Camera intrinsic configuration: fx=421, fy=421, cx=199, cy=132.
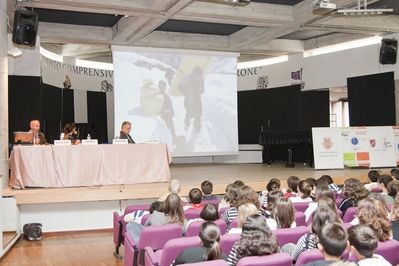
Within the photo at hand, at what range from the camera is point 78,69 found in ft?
41.6

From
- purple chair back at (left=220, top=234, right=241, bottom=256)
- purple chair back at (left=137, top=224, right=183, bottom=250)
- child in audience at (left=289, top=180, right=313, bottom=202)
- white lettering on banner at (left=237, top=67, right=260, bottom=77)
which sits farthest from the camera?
white lettering on banner at (left=237, top=67, right=260, bottom=77)

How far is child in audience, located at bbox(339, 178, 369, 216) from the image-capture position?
4370 millimetres

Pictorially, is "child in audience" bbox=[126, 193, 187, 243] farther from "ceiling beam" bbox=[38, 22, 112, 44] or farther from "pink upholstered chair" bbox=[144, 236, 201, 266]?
"ceiling beam" bbox=[38, 22, 112, 44]

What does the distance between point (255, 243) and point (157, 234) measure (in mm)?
1225

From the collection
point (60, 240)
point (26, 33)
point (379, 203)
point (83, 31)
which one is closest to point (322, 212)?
point (379, 203)

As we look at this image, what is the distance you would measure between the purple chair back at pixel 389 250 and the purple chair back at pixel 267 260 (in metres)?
0.69

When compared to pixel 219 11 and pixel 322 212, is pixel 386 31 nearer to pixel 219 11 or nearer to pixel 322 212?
pixel 219 11

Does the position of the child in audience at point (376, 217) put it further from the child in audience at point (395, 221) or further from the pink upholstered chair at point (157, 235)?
the pink upholstered chair at point (157, 235)

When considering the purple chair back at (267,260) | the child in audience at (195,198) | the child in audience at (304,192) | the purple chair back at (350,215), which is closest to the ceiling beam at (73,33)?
the child in audience at (195,198)

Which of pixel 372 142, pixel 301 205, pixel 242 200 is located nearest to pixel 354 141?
pixel 372 142

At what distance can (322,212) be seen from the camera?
286cm

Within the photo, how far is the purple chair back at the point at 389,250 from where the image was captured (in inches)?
104

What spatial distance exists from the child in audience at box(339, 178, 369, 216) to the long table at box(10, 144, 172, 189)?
3435 mm

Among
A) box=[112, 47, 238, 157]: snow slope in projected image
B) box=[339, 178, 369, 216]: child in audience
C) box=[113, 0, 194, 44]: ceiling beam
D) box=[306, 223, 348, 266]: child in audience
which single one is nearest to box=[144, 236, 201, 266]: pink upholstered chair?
box=[306, 223, 348, 266]: child in audience
